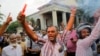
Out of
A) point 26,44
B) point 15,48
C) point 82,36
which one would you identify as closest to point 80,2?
point 82,36

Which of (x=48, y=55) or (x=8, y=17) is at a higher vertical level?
(x=8, y=17)

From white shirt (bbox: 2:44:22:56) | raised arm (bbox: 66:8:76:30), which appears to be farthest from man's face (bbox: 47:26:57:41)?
white shirt (bbox: 2:44:22:56)

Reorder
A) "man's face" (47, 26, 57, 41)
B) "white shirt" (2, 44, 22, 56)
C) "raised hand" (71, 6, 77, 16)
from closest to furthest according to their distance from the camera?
"man's face" (47, 26, 57, 41), "raised hand" (71, 6, 77, 16), "white shirt" (2, 44, 22, 56)

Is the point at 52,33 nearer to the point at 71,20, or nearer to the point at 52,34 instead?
the point at 52,34

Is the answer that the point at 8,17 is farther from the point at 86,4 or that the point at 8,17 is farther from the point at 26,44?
the point at 26,44

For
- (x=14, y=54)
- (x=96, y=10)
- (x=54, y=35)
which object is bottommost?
(x=14, y=54)

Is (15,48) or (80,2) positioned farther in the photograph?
(15,48)

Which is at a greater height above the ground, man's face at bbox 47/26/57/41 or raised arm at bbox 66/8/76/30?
raised arm at bbox 66/8/76/30

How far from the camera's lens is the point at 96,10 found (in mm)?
5387

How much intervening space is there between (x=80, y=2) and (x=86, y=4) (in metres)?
0.35

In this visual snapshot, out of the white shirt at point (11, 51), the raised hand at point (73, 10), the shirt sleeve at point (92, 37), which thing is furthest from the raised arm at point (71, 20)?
the white shirt at point (11, 51)

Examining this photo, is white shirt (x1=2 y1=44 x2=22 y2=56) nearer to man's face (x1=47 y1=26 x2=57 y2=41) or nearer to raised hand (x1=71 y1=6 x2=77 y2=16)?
raised hand (x1=71 y1=6 x2=77 y2=16)

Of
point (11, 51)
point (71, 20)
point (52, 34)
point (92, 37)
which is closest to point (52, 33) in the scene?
point (52, 34)

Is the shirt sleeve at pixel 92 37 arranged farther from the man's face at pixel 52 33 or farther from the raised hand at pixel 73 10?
the raised hand at pixel 73 10
